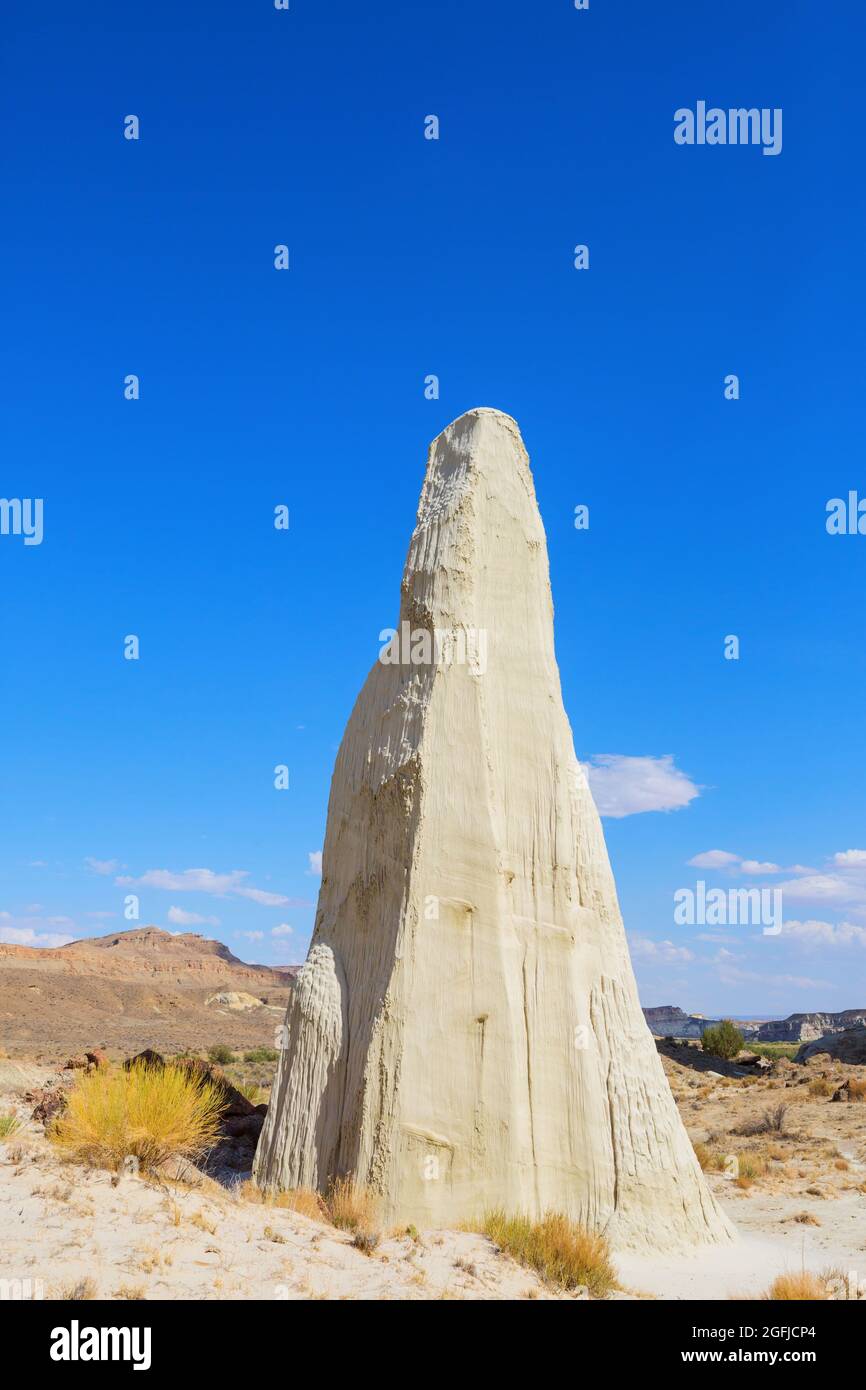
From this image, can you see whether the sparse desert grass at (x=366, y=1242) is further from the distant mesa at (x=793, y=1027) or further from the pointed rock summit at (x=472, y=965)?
the distant mesa at (x=793, y=1027)

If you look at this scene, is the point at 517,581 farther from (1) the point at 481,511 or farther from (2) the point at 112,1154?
(2) the point at 112,1154

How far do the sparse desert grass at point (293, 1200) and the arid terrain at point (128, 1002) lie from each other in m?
23.0

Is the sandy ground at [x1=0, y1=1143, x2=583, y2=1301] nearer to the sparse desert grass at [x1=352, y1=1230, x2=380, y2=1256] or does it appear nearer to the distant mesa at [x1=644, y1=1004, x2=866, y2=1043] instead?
the sparse desert grass at [x1=352, y1=1230, x2=380, y2=1256]

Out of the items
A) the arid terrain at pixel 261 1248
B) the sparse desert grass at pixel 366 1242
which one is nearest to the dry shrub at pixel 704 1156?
the arid terrain at pixel 261 1248

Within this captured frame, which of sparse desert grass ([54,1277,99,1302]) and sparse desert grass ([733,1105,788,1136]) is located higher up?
sparse desert grass ([54,1277,99,1302])

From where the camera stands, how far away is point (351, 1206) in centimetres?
929

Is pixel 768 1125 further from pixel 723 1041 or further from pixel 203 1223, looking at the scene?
pixel 723 1041

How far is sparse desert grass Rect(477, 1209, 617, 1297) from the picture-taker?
8.52 meters

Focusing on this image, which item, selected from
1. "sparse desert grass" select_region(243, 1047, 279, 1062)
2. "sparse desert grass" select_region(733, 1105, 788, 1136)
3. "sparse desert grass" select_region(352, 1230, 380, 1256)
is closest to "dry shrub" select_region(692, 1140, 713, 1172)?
"sparse desert grass" select_region(733, 1105, 788, 1136)

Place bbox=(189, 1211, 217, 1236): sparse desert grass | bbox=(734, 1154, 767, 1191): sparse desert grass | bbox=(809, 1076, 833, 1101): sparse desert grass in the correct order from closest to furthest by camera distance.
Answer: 1. bbox=(189, 1211, 217, 1236): sparse desert grass
2. bbox=(734, 1154, 767, 1191): sparse desert grass
3. bbox=(809, 1076, 833, 1101): sparse desert grass

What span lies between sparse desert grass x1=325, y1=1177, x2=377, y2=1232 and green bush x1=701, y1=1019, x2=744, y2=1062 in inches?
1324

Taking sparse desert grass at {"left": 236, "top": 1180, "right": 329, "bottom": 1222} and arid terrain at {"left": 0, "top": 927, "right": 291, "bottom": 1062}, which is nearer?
sparse desert grass at {"left": 236, "top": 1180, "right": 329, "bottom": 1222}

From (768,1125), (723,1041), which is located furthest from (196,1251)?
(723,1041)
